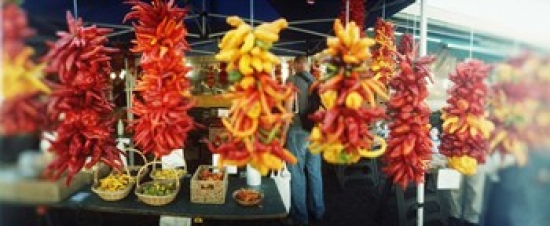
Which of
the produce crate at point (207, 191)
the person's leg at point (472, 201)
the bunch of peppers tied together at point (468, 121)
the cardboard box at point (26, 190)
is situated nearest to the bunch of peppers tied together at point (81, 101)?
the cardboard box at point (26, 190)

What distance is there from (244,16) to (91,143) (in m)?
2.18

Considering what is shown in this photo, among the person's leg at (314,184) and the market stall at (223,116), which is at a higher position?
the market stall at (223,116)

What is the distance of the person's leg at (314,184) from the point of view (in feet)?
13.5

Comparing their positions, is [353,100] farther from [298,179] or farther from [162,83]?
[298,179]

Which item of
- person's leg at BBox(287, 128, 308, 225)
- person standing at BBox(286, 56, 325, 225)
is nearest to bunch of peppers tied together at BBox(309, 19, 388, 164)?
person standing at BBox(286, 56, 325, 225)

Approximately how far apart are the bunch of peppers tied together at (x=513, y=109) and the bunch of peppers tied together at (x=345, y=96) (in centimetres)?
55

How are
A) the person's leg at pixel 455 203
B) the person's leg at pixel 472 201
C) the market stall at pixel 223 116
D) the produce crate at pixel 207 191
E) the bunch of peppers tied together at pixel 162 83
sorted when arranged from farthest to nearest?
the person's leg at pixel 455 203 → the person's leg at pixel 472 201 → the produce crate at pixel 207 191 → the bunch of peppers tied together at pixel 162 83 → the market stall at pixel 223 116

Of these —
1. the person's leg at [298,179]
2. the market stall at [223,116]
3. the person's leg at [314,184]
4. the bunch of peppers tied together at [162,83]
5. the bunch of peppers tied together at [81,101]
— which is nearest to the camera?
the market stall at [223,116]

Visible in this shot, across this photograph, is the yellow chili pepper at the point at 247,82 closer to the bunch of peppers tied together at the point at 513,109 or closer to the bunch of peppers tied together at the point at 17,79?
the bunch of peppers tied together at the point at 17,79

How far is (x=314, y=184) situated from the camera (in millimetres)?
4125

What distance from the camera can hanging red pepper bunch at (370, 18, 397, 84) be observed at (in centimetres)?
434

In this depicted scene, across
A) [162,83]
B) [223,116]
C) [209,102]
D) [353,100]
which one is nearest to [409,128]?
[353,100]

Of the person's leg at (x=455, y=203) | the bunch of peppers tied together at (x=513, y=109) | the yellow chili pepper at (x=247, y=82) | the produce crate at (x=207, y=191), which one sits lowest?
the person's leg at (x=455, y=203)

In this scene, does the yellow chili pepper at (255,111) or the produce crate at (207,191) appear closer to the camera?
the yellow chili pepper at (255,111)
